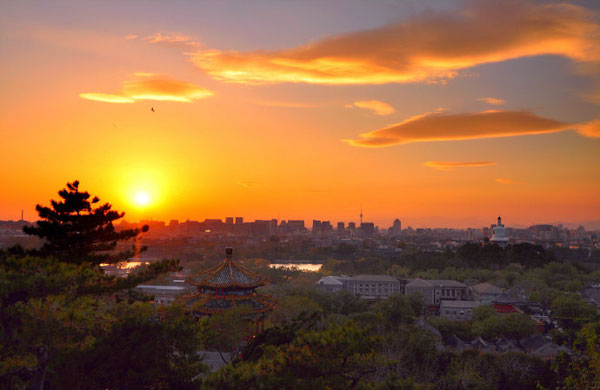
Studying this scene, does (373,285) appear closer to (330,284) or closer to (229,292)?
(330,284)

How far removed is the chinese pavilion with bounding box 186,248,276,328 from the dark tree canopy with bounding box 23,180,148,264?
6.56 m

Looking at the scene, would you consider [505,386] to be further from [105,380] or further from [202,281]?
[105,380]

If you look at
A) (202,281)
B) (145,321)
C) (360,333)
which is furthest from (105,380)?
(202,281)

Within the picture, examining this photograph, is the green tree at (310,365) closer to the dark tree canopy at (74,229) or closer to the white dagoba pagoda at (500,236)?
the dark tree canopy at (74,229)

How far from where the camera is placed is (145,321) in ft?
41.2

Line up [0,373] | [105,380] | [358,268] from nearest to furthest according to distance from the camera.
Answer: [0,373] → [105,380] → [358,268]

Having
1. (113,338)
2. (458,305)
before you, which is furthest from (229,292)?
(458,305)

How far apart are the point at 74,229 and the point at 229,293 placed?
859 cm

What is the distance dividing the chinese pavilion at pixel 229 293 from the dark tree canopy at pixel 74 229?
6557 mm

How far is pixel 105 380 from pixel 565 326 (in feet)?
109

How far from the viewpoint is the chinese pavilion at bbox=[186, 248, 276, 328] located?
2255 centimetres

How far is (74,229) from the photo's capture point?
1609 centimetres

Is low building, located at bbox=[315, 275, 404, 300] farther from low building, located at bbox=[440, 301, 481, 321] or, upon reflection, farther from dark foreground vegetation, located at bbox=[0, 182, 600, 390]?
dark foreground vegetation, located at bbox=[0, 182, 600, 390]

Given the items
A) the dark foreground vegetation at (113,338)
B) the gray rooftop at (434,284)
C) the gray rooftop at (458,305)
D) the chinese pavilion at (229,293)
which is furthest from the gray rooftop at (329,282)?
the dark foreground vegetation at (113,338)
